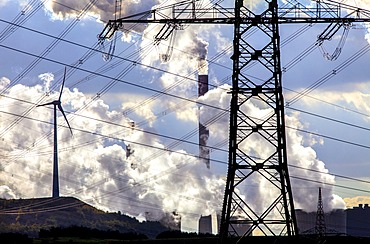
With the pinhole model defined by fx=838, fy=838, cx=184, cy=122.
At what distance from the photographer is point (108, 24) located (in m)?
75.8

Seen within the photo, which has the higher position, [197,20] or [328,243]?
[197,20]

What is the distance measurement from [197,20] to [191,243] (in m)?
22.4

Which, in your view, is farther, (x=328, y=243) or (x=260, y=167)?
(x=328, y=243)

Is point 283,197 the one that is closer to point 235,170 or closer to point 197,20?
point 235,170

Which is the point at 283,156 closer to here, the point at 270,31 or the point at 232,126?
the point at 232,126

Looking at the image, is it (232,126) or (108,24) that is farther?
(108,24)

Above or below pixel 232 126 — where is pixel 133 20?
above

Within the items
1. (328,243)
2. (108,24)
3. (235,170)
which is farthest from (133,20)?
(328,243)

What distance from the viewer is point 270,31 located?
7344 centimetres

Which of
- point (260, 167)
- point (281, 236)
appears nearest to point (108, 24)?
point (260, 167)

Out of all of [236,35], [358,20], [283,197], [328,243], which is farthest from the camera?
[328,243]

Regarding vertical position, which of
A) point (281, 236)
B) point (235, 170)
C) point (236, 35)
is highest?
point (236, 35)

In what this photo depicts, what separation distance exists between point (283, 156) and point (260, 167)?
85.9 inches

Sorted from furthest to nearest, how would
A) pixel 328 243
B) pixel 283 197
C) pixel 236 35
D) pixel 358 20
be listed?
1. pixel 328 243
2. pixel 358 20
3. pixel 236 35
4. pixel 283 197
